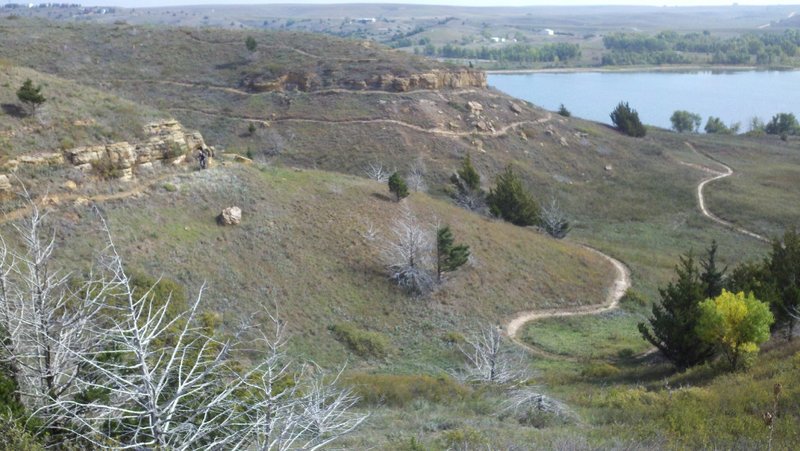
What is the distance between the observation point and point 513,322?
21.6 m

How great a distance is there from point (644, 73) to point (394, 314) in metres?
144

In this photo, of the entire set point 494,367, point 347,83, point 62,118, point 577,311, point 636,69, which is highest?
point 636,69

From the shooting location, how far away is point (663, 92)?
384 ft

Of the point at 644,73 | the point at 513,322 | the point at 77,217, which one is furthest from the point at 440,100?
the point at 644,73

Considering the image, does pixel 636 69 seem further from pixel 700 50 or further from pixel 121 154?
pixel 121 154

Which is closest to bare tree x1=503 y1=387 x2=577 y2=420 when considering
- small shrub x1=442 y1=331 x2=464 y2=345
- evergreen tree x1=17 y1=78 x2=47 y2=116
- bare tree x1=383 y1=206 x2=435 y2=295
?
small shrub x1=442 y1=331 x2=464 y2=345

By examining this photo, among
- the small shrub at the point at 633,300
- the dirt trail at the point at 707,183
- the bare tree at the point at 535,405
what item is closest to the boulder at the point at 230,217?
the bare tree at the point at 535,405

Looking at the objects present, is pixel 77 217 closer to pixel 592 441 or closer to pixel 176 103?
pixel 592 441

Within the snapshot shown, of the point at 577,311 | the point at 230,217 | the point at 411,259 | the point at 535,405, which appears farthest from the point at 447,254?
the point at 535,405

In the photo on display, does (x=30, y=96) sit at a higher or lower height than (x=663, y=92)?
higher

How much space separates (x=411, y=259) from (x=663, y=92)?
109640 millimetres

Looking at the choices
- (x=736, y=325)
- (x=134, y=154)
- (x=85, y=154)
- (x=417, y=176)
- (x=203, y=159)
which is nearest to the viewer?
(x=736, y=325)

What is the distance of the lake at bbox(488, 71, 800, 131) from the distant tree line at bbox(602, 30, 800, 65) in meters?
11.3

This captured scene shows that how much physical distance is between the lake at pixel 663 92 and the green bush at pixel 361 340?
74.0 meters
